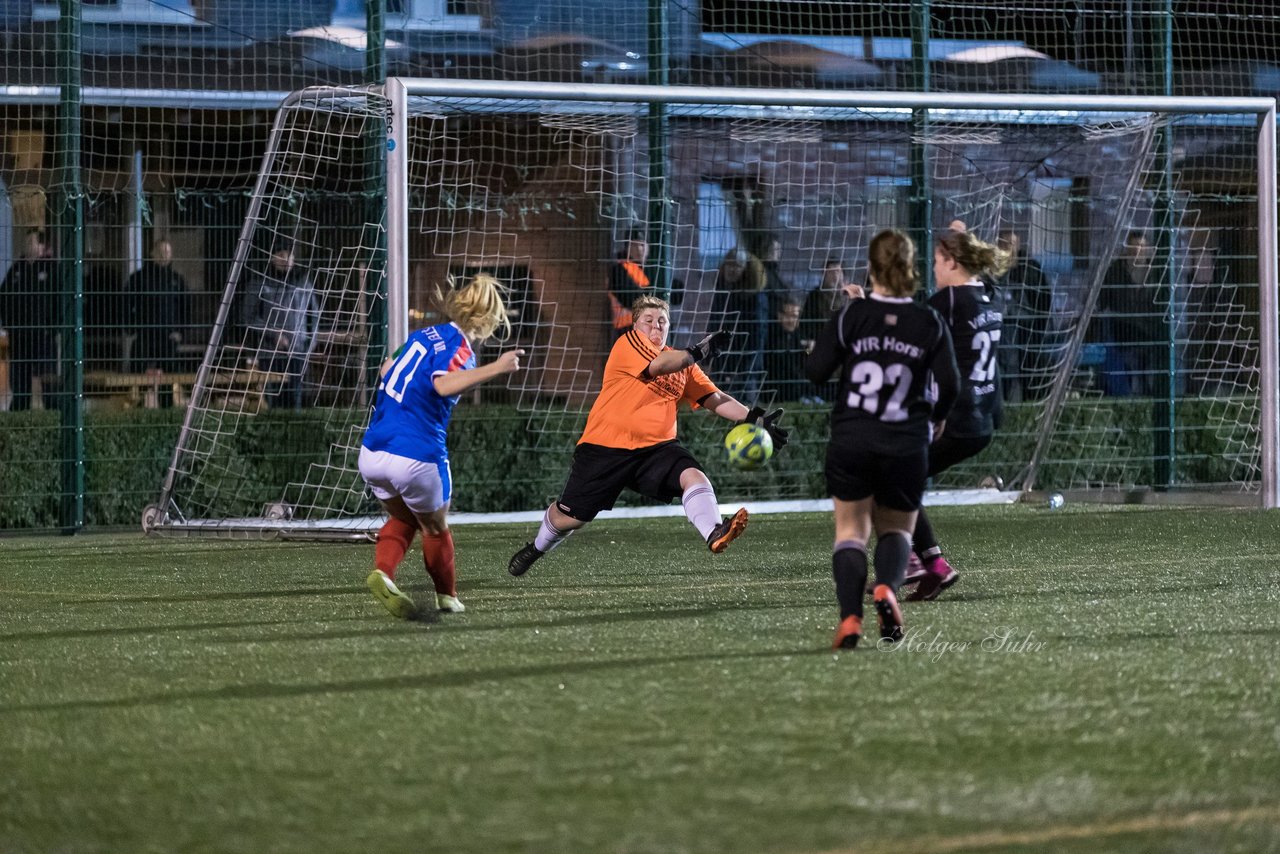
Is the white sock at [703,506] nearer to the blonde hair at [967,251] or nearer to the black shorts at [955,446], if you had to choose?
the black shorts at [955,446]

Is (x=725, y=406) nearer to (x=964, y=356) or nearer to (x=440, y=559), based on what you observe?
(x=964, y=356)

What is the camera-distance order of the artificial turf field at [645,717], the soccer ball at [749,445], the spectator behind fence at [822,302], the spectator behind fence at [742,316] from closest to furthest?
the artificial turf field at [645,717] < the soccer ball at [749,445] < the spectator behind fence at [742,316] < the spectator behind fence at [822,302]

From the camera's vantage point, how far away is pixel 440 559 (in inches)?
296

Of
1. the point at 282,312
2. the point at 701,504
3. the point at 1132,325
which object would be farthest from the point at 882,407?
the point at 1132,325

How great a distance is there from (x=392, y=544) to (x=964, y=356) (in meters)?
2.70

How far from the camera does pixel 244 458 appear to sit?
1309 cm

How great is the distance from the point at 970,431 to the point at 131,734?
4.41 meters

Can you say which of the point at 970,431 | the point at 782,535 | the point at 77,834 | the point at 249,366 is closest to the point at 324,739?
the point at 77,834

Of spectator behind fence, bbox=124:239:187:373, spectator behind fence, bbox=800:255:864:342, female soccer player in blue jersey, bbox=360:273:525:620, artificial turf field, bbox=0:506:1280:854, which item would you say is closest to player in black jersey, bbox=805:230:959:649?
artificial turf field, bbox=0:506:1280:854

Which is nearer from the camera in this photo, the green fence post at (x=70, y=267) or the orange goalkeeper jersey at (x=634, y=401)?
the orange goalkeeper jersey at (x=634, y=401)

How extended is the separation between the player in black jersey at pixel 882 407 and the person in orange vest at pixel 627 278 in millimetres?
7544

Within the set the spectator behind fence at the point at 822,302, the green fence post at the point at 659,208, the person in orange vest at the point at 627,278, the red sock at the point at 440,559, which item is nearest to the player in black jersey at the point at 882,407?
the red sock at the point at 440,559

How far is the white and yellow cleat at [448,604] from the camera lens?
24.9 ft

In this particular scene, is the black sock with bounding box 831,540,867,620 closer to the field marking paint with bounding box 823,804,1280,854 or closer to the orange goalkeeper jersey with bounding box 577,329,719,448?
the field marking paint with bounding box 823,804,1280,854
